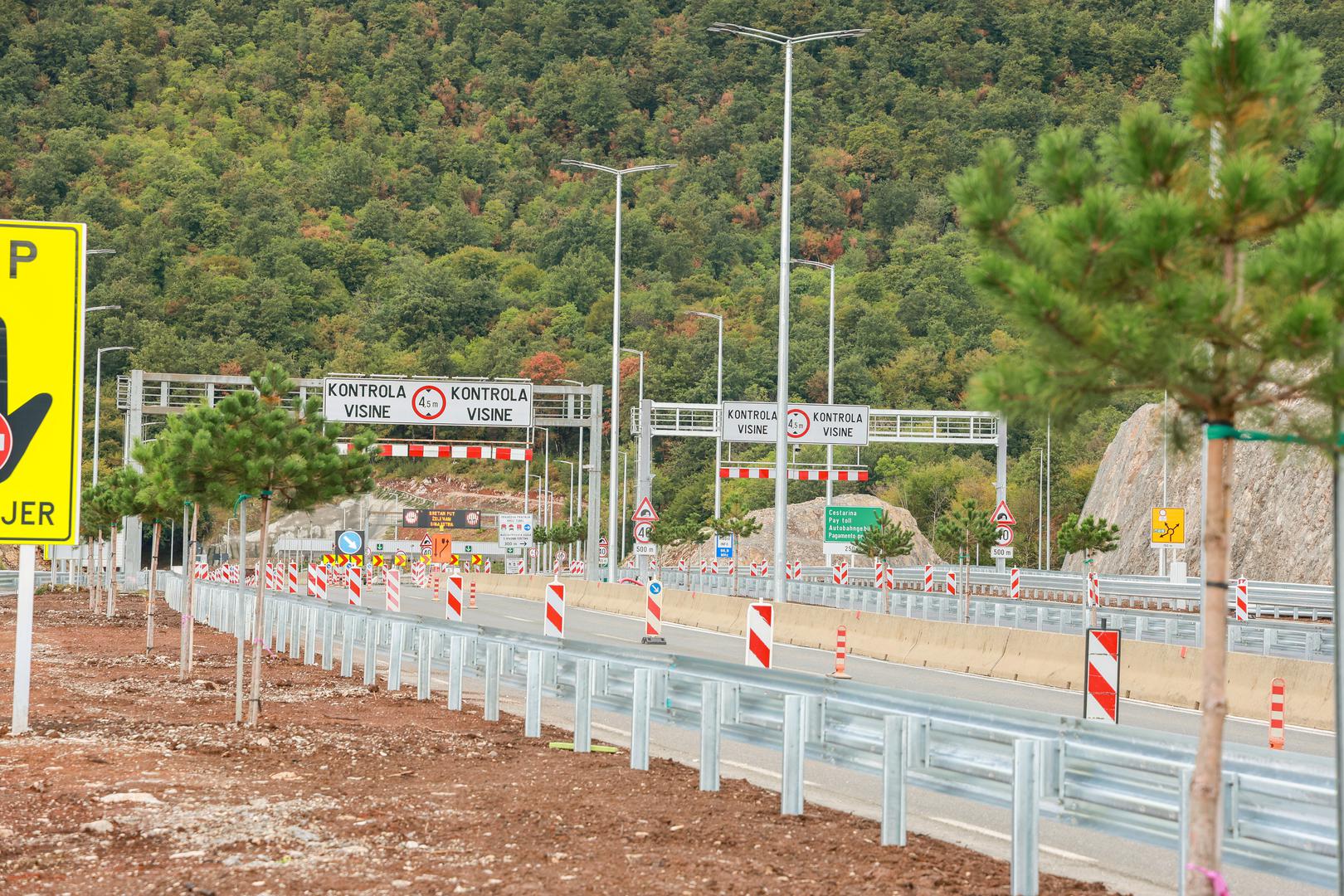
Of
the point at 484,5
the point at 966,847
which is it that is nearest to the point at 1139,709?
the point at 966,847

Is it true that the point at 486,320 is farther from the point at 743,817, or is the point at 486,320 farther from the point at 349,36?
the point at 743,817

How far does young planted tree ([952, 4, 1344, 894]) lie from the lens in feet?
22.0

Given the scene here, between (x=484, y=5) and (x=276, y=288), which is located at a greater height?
(x=484, y=5)

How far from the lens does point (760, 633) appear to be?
19.1 metres

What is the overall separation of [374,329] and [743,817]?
404 ft

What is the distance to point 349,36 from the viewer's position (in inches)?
7229

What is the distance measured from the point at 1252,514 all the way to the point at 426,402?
30.1 metres

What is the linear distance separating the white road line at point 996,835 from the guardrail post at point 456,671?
780 centimetres

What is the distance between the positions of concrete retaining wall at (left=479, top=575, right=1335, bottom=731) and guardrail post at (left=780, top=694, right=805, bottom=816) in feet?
26.2

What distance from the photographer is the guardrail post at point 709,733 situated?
41.5ft

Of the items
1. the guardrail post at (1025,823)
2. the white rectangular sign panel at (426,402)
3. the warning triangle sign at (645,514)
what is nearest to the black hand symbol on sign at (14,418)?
the guardrail post at (1025,823)

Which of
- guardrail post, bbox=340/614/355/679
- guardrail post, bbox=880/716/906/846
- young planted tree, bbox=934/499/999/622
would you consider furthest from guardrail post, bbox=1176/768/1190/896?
young planted tree, bbox=934/499/999/622

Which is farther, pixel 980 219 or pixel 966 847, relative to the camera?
pixel 966 847

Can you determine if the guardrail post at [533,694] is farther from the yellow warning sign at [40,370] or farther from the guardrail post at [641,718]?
the yellow warning sign at [40,370]
